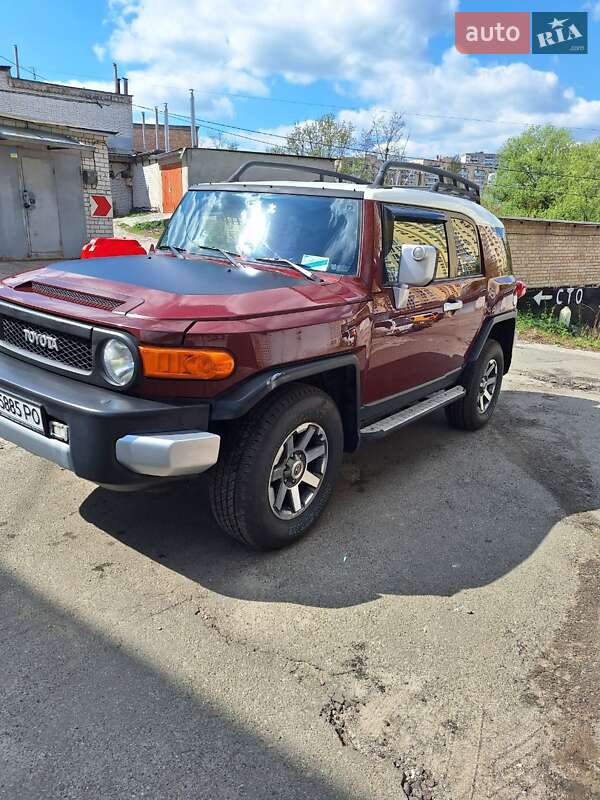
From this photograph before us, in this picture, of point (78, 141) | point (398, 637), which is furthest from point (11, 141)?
point (398, 637)

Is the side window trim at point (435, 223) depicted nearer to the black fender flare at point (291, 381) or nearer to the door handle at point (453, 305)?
the door handle at point (453, 305)

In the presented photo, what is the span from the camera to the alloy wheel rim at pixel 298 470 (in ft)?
9.88

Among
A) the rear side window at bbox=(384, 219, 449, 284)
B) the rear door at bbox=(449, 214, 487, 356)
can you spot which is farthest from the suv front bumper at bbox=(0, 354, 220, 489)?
the rear door at bbox=(449, 214, 487, 356)

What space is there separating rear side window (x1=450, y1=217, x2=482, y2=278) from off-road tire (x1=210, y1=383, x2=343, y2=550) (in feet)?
6.91

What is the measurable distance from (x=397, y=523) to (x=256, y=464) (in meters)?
1.19

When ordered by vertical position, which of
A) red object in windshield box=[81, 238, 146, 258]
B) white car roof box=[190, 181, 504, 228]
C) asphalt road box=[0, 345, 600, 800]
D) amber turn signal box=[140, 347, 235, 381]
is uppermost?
white car roof box=[190, 181, 504, 228]

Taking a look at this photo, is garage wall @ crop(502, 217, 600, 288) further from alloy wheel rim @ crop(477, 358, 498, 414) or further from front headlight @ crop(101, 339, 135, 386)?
front headlight @ crop(101, 339, 135, 386)

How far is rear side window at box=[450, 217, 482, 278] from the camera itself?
4508 millimetres

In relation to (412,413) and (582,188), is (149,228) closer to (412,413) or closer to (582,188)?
(412,413)

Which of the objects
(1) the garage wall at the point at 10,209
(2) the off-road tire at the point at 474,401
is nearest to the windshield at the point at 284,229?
(2) the off-road tire at the point at 474,401

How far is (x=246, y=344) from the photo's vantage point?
104 inches

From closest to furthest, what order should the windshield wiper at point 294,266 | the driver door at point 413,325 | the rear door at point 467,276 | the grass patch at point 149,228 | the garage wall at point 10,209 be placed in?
the windshield wiper at point 294,266
the driver door at point 413,325
the rear door at point 467,276
the garage wall at point 10,209
the grass patch at point 149,228

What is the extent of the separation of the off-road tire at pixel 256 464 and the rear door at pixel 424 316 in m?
0.73

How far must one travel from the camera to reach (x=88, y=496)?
361 cm
